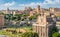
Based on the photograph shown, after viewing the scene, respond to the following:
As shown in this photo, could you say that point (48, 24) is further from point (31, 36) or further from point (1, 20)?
point (1, 20)

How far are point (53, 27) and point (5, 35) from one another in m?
1.30

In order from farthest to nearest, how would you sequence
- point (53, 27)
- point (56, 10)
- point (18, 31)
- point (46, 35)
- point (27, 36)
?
point (56, 10), point (18, 31), point (53, 27), point (46, 35), point (27, 36)

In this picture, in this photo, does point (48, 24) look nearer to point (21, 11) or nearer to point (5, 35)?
point (5, 35)

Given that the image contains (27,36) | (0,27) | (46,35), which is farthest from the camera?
(0,27)

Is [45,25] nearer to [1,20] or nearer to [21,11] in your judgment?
[1,20]

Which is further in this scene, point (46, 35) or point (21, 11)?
point (21, 11)

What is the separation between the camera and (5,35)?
23.0 ft

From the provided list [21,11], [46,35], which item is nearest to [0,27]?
[46,35]

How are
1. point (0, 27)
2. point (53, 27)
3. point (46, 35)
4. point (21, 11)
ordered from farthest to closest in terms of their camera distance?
point (21, 11)
point (0, 27)
point (53, 27)
point (46, 35)

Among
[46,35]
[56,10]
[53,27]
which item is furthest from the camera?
[56,10]

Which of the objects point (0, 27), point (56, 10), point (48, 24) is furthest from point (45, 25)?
point (56, 10)

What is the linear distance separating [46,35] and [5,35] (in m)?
1.19

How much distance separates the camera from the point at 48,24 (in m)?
6.85

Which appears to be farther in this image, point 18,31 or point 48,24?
point 18,31
